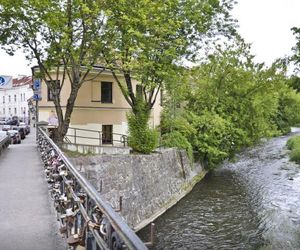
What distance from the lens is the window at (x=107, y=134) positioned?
88.0 ft

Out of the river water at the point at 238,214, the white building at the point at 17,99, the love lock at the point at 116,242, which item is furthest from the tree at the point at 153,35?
the white building at the point at 17,99

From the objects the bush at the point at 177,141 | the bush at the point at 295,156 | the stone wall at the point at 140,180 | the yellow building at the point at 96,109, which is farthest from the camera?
the bush at the point at 295,156

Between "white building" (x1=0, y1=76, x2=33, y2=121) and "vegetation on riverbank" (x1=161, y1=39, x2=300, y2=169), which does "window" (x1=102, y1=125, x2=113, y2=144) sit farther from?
"white building" (x1=0, y1=76, x2=33, y2=121)

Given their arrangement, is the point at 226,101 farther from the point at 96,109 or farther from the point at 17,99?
the point at 17,99

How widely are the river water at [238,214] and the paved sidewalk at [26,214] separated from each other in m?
7.00

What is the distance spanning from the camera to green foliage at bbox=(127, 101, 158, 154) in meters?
20.1

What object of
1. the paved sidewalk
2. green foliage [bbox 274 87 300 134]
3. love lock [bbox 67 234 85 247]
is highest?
green foliage [bbox 274 87 300 134]

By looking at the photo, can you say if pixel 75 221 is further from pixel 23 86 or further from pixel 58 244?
pixel 23 86

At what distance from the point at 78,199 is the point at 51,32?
1470 centimetres

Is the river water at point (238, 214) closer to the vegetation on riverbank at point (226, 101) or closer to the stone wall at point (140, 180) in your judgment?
the stone wall at point (140, 180)

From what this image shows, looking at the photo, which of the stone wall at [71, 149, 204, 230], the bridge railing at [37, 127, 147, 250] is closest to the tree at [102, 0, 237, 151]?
the stone wall at [71, 149, 204, 230]

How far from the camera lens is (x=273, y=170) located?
28344 millimetres

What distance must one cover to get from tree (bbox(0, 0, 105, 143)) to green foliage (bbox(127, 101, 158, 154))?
3.83m

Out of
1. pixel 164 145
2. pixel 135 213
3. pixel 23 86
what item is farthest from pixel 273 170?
pixel 23 86
